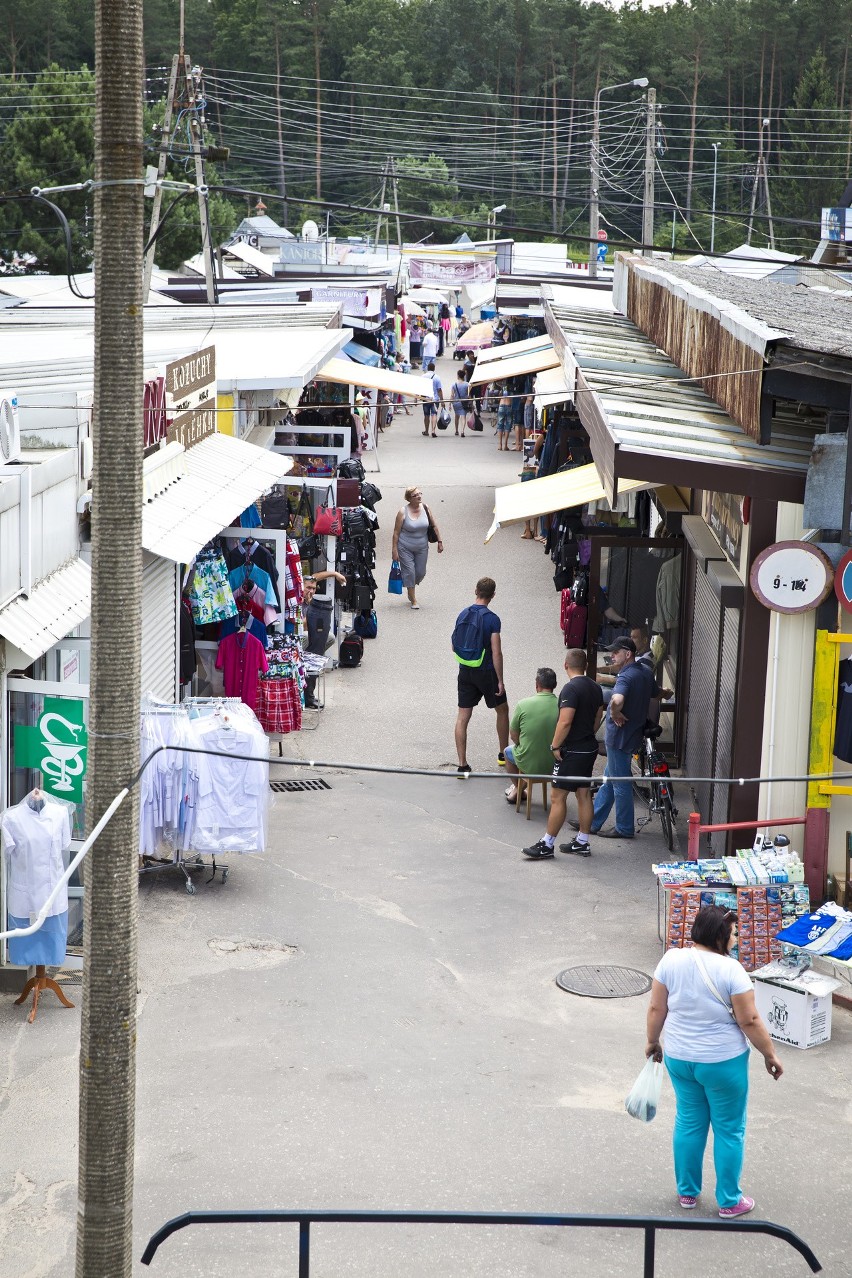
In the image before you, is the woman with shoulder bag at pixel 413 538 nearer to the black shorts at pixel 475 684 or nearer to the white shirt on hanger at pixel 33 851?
the black shorts at pixel 475 684

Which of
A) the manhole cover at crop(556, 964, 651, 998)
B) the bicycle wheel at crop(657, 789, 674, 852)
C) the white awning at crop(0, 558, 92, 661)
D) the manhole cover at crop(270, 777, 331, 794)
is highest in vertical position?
the white awning at crop(0, 558, 92, 661)

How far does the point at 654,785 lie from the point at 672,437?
3.07 m

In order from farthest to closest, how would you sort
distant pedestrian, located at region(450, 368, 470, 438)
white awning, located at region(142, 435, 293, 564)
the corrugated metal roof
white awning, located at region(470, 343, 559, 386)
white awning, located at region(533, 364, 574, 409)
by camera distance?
1. distant pedestrian, located at region(450, 368, 470, 438)
2. white awning, located at region(470, 343, 559, 386)
3. white awning, located at region(533, 364, 574, 409)
4. white awning, located at region(142, 435, 293, 564)
5. the corrugated metal roof

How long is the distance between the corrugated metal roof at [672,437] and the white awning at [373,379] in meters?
5.64

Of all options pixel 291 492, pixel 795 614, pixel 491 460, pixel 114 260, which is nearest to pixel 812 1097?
pixel 795 614

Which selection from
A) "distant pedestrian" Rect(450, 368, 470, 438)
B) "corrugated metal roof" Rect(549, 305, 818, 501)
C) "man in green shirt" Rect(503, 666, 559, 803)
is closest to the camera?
"corrugated metal roof" Rect(549, 305, 818, 501)

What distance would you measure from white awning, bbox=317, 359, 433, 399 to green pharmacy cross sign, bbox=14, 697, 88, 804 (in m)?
10.9

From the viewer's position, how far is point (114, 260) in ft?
15.9

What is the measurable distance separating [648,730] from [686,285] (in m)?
4.95

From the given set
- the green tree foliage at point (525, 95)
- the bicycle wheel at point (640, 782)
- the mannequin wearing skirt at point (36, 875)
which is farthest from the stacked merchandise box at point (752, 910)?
the green tree foliage at point (525, 95)

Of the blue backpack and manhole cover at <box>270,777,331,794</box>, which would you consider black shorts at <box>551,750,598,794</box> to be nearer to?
the blue backpack

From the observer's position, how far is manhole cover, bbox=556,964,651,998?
345 inches

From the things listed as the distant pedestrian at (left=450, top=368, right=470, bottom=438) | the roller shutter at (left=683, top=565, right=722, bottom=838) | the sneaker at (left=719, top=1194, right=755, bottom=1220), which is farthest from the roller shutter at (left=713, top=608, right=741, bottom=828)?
the distant pedestrian at (left=450, top=368, right=470, bottom=438)

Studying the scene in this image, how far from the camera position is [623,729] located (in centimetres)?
1121
